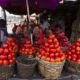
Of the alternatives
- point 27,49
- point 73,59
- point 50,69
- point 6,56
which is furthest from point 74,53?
point 6,56

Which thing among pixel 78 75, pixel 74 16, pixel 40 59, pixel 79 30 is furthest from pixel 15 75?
pixel 74 16

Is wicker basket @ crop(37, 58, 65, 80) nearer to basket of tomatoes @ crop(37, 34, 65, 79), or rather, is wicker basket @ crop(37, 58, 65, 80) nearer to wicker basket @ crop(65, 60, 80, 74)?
basket of tomatoes @ crop(37, 34, 65, 79)

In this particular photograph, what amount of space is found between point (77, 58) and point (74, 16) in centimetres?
478

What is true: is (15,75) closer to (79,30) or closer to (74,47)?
(74,47)

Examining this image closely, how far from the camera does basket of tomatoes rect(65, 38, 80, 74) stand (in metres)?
3.32

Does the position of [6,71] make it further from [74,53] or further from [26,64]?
[74,53]

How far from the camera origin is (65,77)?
328cm

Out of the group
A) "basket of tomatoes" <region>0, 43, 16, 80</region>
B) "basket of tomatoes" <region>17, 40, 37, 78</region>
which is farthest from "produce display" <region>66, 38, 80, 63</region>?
"basket of tomatoes" <region>0, 43, 16, 80</region>

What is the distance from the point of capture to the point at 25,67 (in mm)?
3119

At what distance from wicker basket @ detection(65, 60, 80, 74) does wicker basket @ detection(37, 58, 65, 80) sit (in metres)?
0.24

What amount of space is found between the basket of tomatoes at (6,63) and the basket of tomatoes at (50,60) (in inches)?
14.0

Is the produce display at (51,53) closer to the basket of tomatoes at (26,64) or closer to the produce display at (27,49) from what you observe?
the basket of tomatoes at (26,64)

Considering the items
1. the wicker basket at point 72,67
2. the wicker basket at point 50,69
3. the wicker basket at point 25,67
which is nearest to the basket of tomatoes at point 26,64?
the wicker basket at point 25,67

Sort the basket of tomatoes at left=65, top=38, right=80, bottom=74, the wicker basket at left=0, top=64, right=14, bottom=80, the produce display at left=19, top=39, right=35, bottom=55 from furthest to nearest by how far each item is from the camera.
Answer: the produce display at left=19, top=39, right=35, bottom=55 → the basket of tomatoes at left=65, top=38, right=80, bottom=74 → the wicker basket at left=0, top=64, right=14, bottom=80
